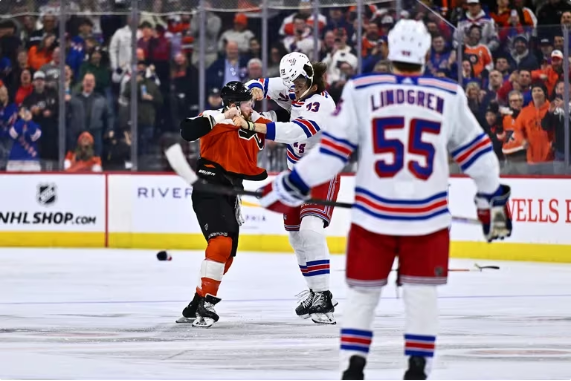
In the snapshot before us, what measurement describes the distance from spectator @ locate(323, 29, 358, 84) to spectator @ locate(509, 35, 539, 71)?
5.68 feet

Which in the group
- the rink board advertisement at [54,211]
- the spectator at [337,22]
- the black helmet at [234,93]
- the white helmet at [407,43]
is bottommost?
the rink board advertisement at [54,211]

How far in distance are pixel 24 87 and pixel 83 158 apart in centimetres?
104

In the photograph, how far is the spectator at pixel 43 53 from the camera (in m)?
14.5

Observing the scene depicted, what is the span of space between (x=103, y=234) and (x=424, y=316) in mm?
9928

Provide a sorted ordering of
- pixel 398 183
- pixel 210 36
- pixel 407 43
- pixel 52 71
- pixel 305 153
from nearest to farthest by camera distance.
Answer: pixel 398 183
pixel 407 43
pixel 305 153
pixel 210 36
pixel 52 71

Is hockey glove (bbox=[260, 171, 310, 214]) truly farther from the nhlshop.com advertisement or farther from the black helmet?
the nhlshop.com advertisement

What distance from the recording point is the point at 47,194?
1444 cm

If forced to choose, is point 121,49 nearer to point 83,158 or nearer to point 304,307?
point 83,158

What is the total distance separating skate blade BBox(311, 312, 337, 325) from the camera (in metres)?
7.66

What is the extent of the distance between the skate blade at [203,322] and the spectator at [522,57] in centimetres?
612

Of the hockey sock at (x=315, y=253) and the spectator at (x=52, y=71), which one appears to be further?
the spectator at (x=52, y=71)

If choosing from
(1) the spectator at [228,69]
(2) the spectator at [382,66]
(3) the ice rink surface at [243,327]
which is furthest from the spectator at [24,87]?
(2) the spectator at [382,66]

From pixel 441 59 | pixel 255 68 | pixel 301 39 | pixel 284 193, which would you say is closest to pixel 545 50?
pixel 441 59

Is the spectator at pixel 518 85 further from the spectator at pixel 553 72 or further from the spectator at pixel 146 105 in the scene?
the spectator at pixel 146 105
